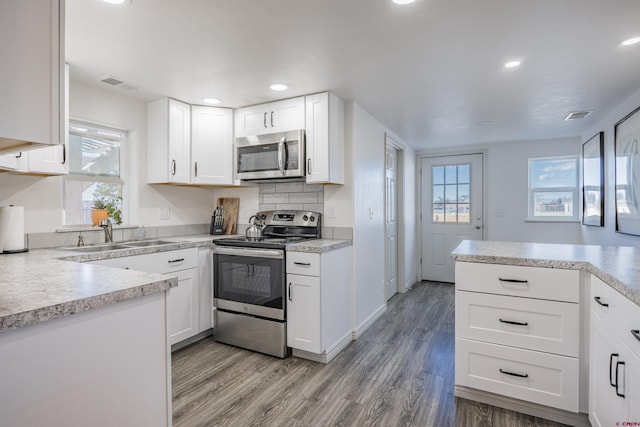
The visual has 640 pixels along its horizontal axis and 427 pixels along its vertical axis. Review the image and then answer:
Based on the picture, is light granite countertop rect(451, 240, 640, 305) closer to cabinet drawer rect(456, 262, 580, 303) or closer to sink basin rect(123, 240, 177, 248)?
cabinet drawer rect(456, 262, 580, 303)

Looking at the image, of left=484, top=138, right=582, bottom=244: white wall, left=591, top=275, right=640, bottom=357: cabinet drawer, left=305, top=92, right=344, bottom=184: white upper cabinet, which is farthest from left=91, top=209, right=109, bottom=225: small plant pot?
left=484, top=138, right=582, bottom=244: white wall

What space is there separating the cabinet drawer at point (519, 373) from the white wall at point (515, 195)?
346cm

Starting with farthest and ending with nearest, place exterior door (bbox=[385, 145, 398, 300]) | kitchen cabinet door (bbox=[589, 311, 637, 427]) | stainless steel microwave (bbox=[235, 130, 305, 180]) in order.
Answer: exterior door (bbox=[385, 145, 398, 300]), stainless steel microwave (bbox=[235, 130, 305, 180]), kitchen cabinet door (bbox=[589, 311, 637, 427])

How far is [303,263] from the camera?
2600 millimetres

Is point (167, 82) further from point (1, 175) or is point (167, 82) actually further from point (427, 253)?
point (427, 253)

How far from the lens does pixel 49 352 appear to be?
0.93m

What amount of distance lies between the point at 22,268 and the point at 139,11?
1352 millimetres

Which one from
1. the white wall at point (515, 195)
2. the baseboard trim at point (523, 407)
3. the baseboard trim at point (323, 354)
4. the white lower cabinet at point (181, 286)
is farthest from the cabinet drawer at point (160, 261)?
the white wall at point (515, 195)

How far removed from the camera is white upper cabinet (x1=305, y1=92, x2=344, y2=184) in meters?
2.84

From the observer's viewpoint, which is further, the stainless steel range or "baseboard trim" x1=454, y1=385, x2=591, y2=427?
the stainless steel range

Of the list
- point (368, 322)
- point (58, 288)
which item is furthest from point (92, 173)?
point (368, 322)

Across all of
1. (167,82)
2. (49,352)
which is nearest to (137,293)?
(49,352)

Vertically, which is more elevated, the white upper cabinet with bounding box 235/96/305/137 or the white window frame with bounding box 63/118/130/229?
the white upper cabinet with bounding box 235/96/305/137

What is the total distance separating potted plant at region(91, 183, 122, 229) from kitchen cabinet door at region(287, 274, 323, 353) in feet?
5.35
